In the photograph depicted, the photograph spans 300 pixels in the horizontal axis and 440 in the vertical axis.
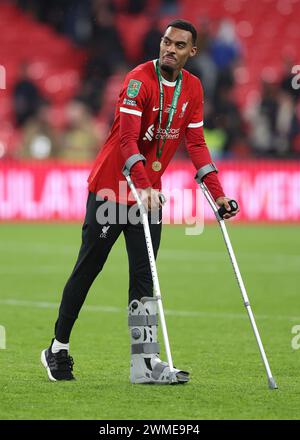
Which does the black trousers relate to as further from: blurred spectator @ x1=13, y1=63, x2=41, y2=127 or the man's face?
blurred spectator @ x1=13, y1=63, x2=41, y2=127

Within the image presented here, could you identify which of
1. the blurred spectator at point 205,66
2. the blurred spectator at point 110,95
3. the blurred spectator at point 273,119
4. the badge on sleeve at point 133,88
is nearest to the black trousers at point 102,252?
the badge on sleeve at point 133,88

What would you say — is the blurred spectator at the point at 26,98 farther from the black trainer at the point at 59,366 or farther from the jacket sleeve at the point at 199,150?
the black trainer at the point at 59,366

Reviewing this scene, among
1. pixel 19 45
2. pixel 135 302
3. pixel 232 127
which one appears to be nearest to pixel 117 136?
pixel 135 302

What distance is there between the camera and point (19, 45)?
3158cm

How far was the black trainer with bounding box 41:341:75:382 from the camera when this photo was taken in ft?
28.9

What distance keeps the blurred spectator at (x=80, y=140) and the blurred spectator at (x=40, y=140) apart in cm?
24

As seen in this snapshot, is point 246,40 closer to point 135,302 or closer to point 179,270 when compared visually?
point 179,270

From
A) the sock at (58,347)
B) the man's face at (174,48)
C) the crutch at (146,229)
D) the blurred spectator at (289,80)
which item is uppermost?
the man's face at (174,48)

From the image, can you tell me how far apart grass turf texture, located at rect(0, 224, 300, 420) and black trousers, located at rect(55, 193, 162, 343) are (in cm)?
56

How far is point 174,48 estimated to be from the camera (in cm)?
846

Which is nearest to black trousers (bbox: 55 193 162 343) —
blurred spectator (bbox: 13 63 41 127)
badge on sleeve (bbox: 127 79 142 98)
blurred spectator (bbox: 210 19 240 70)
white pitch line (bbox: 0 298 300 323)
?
badge on sleeve (bbox: 127 79 142 98)

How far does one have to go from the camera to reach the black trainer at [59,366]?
28.9 ft

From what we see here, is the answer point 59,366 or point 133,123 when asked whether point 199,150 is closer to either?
point 133,123

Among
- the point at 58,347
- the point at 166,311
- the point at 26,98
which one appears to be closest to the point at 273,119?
the point at 26,98
